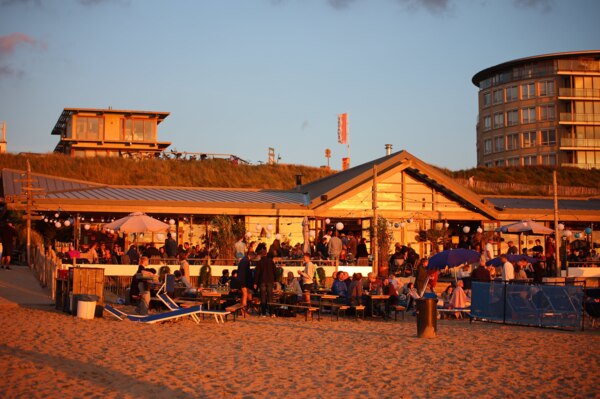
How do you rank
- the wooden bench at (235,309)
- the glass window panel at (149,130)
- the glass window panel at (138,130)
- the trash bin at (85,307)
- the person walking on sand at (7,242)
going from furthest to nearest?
the glass window panel at (149,130)
the glass window panel at (138,130)
the person walking on sand at (7,242)
the wooden bench at (235,309)
the trash bin at (85,307)

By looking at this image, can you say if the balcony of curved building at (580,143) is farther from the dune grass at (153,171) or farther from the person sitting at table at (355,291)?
the person sitting at table at (355,291)

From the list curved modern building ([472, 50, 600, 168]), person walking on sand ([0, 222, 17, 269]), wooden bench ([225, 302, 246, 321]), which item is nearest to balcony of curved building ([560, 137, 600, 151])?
curved modern building ([472, 50, 600, 168])

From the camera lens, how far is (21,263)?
96.2 ft

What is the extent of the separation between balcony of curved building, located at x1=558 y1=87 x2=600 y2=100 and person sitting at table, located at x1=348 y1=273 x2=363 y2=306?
193 feet

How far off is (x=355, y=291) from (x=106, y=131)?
3907 centimetres

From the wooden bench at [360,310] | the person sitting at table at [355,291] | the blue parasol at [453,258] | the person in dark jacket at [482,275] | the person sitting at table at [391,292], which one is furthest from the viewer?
the blue parasol at [453,258]

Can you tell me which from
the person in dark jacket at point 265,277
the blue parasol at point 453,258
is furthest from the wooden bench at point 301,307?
the blue parasol at point 453,258

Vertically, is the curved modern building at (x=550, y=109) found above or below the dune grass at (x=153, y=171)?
above

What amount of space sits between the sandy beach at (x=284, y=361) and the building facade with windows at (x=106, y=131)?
38817mm

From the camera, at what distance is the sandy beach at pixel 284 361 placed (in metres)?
10.0

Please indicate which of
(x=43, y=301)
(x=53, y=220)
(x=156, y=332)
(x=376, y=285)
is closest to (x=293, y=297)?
(x=376, y=285)

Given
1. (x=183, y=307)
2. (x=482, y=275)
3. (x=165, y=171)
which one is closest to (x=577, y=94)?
(x=165, y=171)

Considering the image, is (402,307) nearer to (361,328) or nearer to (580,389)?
(361,328)

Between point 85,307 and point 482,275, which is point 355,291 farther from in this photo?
point 85,307
